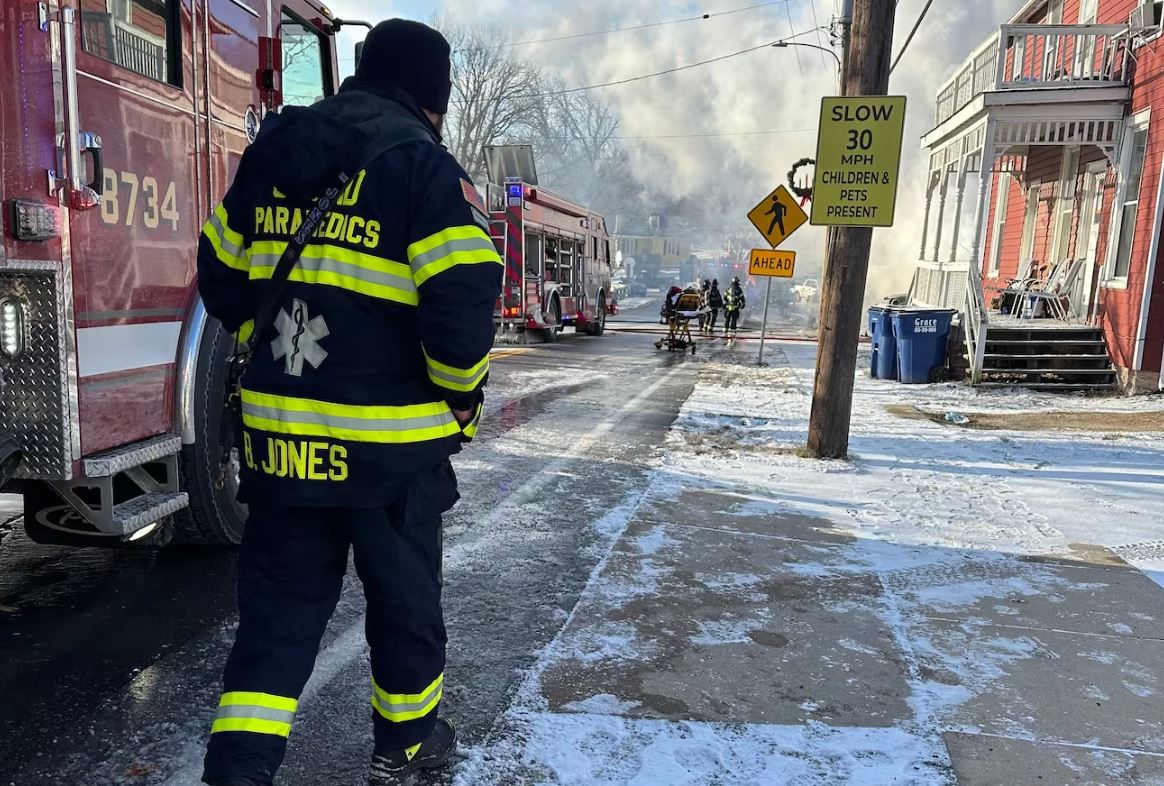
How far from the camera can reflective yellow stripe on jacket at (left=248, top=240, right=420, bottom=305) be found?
1.98 meters

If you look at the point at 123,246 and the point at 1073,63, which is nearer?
the point at 123,246

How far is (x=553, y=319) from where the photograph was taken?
17953mm

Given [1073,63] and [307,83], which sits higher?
[1073,63]

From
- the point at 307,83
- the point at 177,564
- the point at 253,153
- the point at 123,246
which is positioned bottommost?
the point at 177,564

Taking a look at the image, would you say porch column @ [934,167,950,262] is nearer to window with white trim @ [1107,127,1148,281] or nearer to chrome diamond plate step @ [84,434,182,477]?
window with white trim @ [1107,127,1148,281]

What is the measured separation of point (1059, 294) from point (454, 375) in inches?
538

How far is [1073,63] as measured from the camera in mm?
13312

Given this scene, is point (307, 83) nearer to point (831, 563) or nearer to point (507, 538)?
point (507, 538)

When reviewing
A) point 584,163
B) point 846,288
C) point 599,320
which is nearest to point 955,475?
point 846,288

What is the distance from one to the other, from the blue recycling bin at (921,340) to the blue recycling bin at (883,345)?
0.18 meters

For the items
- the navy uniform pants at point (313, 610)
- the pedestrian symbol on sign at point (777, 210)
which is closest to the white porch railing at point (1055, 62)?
the pedestrian symbol on sign at point (777, 210)

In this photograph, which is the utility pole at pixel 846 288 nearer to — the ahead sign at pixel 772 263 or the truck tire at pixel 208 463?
Result: the truck tire at pixel 208 463

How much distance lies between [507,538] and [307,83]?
2.79 m

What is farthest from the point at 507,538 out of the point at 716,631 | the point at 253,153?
the point at 253,153
